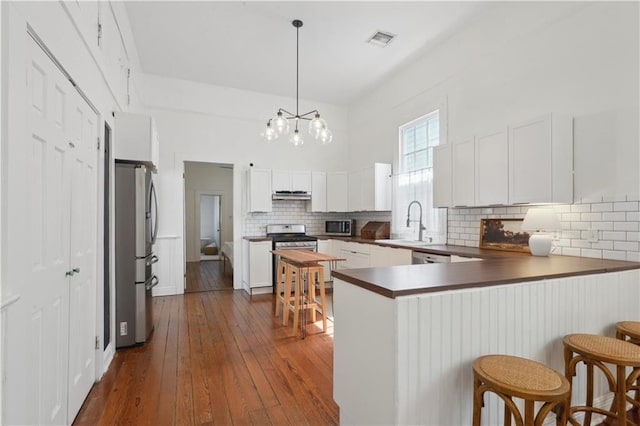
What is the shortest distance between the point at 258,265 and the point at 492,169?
11.8 ft

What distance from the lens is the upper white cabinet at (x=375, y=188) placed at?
5148 millimetres

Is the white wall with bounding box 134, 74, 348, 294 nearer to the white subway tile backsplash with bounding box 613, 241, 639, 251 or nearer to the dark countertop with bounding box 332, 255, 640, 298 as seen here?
the dark countertop with bounding box 332, 255, 640, 298

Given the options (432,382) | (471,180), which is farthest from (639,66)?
(432,382)

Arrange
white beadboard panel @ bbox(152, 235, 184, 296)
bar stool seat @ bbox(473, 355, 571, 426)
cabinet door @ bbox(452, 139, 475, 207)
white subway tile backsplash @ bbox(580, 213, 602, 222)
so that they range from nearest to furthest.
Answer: bar stool seat @ bbox(473, 355, 571, 426)
white subway tile backsplash @ bbox(580, 213, 602, 222)
cabinet door @ bbox(452, 139, 475, 207)
white beadboard panel @ bbox(152, 235, 184, 296)

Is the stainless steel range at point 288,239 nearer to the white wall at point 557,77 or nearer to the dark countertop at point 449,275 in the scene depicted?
the white wall at point 557,77

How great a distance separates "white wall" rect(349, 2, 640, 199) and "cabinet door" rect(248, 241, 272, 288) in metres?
3.18

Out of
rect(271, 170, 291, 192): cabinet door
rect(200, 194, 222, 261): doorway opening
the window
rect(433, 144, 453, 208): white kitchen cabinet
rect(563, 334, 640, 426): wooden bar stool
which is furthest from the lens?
rect(200, 194, 222, 261): doorway opening

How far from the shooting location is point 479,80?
364 centimetres

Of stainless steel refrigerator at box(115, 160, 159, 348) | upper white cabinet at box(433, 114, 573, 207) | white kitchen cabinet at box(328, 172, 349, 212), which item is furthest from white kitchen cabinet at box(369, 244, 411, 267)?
stainless steel refrigerator at box(115, 160, 159, 348)

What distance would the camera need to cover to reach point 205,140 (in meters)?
5.45

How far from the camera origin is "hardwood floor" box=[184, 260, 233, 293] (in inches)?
221

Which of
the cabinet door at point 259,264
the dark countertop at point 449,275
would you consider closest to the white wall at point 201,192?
the cabinet door at point 259,264

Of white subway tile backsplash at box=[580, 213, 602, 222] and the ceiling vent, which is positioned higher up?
the ceiling vent

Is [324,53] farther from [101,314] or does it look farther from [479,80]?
[101,314]
